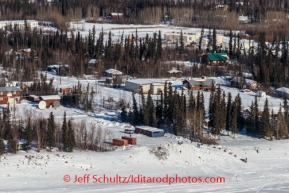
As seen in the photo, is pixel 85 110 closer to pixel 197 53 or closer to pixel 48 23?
pixel 197 53

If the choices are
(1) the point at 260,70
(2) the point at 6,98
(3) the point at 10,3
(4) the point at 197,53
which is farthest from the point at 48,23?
(2) the point at 6,98

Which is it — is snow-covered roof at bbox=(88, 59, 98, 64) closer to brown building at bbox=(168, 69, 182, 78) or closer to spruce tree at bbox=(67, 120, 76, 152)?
brown building at bbox=(168, 69, 182, 78)

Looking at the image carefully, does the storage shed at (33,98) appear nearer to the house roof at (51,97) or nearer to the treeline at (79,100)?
the house roof at (51,97)

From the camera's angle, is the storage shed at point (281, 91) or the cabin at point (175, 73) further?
the cabin at point (175, 73)

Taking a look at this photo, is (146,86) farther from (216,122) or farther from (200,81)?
(216,122)

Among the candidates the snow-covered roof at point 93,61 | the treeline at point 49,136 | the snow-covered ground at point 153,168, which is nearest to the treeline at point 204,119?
the snow-covered ground at point 153,168

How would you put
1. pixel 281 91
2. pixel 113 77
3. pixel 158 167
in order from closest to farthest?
pixel 158 167 < pixel 281 91 < pixel 113 77

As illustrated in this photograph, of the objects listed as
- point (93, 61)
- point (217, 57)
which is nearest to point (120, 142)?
point (93, 61)
